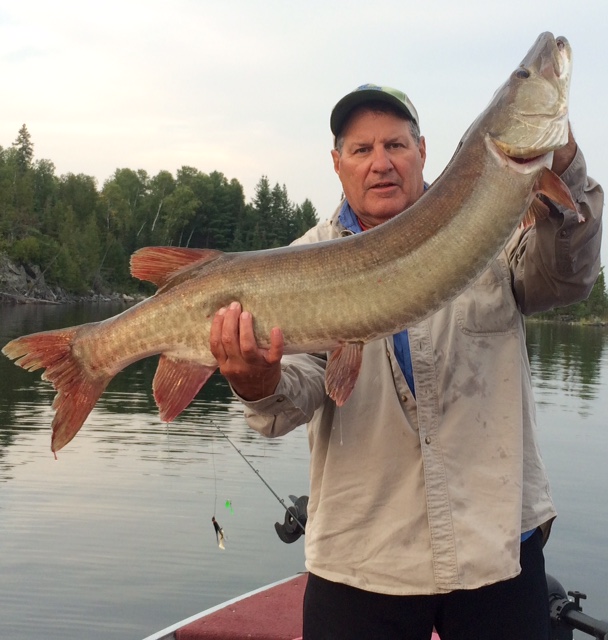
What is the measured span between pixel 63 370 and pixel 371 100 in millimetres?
1592

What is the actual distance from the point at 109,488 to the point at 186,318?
9.70 m

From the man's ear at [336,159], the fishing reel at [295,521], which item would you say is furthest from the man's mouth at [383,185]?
the fishing reel at [295,521]

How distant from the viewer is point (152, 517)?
10.6 meters

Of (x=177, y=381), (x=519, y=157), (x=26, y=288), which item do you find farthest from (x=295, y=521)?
(x=26, y=288)

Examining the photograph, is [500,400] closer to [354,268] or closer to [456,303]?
[456,303]

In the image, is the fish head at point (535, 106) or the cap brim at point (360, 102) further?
the cap brim at point (360, 102)

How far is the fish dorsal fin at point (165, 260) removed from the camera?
112 inches

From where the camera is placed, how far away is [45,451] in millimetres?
13727

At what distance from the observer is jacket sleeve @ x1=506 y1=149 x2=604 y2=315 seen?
8.20 ft

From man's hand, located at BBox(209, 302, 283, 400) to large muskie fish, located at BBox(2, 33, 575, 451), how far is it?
5cm

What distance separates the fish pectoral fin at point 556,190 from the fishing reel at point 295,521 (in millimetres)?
3353

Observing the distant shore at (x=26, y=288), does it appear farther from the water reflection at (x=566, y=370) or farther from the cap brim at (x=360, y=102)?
the cap brim at (x=360, y=102)

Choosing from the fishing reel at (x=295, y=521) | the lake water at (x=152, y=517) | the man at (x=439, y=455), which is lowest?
the lake water at (x=152, y=517)

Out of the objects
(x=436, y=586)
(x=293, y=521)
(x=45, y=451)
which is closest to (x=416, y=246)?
(x=436, y=586)
